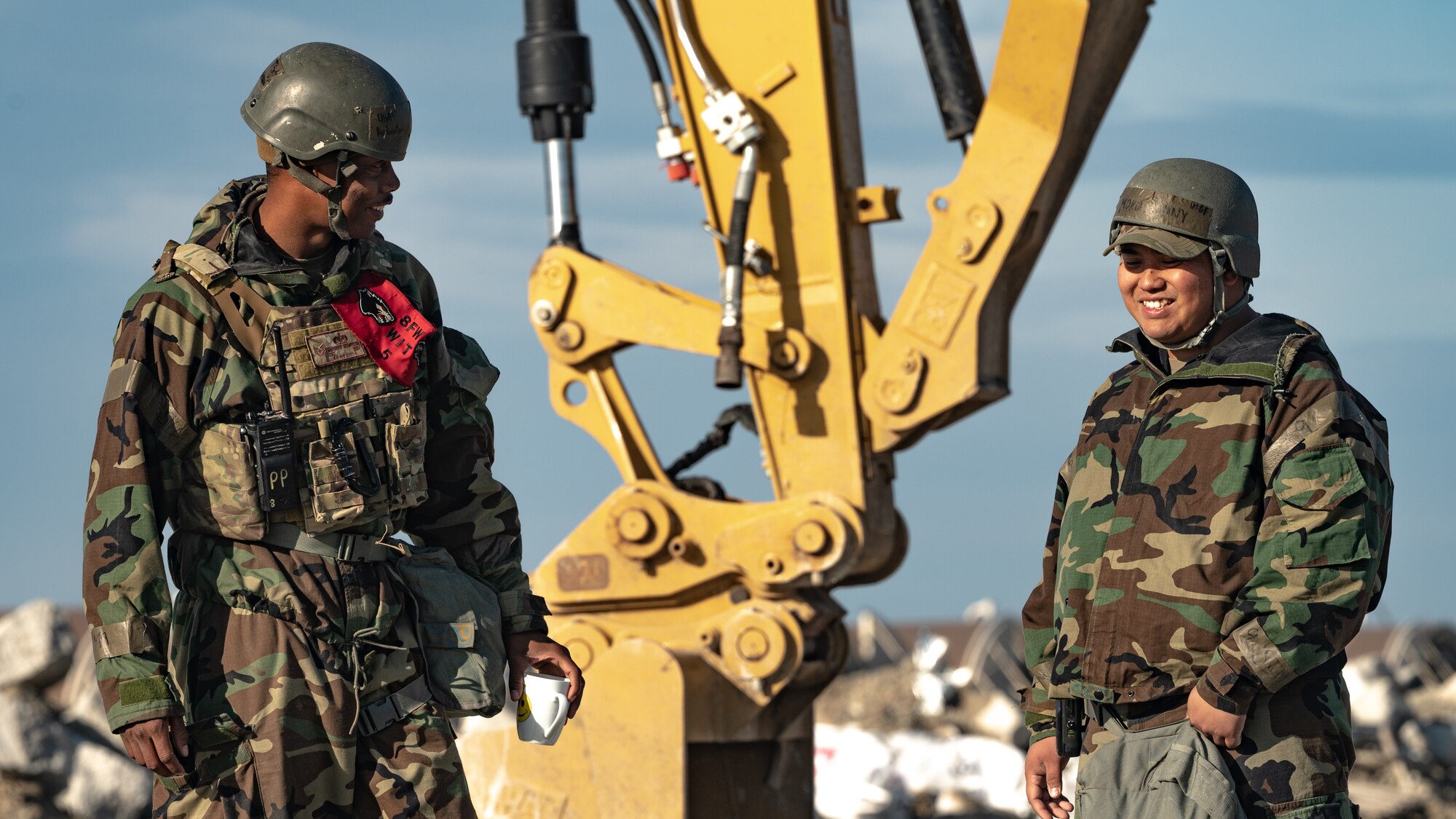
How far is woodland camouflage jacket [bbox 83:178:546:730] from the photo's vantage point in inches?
115

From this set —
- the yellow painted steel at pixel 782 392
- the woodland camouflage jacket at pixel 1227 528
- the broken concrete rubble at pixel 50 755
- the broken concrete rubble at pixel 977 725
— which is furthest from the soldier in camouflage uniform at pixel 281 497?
the broken concrete rubble at pixel 50 755

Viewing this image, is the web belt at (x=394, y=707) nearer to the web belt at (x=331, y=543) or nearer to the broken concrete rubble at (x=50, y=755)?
the web belt at (x=331, y=543)

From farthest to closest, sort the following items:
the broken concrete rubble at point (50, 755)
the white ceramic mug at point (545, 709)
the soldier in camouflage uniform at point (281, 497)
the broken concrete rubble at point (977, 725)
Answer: the broken concrete rubble at point (977, 725), the broken concrete rubble at point (50, 755), the white ceramic mug at point (545, 709), the soldier in camouflage uniform at point (281, 497)

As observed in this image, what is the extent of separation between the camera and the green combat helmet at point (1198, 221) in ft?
9.98

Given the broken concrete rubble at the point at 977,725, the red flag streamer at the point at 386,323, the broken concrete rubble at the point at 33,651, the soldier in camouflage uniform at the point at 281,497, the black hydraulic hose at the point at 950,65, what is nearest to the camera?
the soldier in camouflage uniform at the point at 281,497

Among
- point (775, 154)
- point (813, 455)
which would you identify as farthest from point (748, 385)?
point (775, 154)

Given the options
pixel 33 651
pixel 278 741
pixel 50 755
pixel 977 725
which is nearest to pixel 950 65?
pixel 278 741

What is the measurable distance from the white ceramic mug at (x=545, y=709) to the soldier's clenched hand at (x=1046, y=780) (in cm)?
83

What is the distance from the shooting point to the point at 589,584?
6082 millimetres

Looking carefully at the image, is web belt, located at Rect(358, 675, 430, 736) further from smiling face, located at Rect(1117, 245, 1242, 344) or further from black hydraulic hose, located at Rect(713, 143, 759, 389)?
black hydraulic hose, located at Rect(713, 143, 759, 389)

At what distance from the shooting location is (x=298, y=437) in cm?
307

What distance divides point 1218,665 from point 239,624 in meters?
1.57

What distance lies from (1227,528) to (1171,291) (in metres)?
0.41

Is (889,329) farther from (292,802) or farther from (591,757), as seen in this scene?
(292,802)
